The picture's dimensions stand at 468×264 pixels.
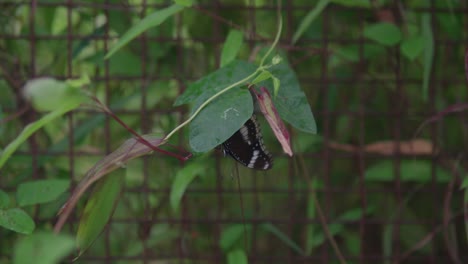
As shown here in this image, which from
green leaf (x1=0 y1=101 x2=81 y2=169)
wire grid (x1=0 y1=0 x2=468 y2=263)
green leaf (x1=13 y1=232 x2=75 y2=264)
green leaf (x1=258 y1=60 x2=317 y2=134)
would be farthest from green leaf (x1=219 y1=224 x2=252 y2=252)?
green leaf (x1=13 y1=232 x2=75 y2=264)

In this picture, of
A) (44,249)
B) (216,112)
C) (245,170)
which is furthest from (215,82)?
(245,170)

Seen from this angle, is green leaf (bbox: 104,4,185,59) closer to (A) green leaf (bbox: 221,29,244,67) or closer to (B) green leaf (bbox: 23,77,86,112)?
(A) green leaf (bbox: 221,29,244,67)

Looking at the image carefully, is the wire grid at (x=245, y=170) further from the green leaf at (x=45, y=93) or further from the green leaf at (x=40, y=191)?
the green leaf at (x=45, y=93)

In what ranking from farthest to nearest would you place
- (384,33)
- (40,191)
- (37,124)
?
(384,33)
(40,191)
(37,124)

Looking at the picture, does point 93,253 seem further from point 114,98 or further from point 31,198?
point 31,198

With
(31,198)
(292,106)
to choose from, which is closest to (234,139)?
(292,106)

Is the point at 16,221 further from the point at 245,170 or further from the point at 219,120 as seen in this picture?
the point at 245,170
